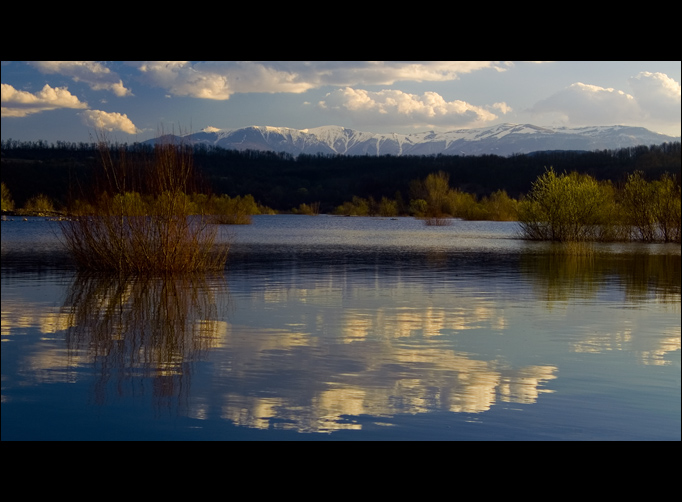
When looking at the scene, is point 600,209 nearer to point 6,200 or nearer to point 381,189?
point 6,200

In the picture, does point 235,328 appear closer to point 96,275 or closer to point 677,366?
point 677,366

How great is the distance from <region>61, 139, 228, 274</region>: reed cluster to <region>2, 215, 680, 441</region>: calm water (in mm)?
801

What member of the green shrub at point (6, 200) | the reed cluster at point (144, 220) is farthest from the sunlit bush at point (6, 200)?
the reed cluster at point (144, 220)

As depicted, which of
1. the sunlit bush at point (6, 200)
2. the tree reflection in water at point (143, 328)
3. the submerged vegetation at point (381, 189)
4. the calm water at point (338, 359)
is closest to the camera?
the calm water at point (338, 359)

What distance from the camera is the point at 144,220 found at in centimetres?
1458

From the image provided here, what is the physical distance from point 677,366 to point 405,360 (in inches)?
105

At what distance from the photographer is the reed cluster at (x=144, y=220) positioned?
14391mm

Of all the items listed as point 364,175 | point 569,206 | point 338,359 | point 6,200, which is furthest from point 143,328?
point 364,175

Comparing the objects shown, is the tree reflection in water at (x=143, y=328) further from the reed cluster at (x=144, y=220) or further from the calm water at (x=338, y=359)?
the reed cluster at (x=144, y=220)

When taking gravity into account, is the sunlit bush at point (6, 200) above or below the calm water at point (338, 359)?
above

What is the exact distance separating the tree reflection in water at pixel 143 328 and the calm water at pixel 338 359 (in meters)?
0.03

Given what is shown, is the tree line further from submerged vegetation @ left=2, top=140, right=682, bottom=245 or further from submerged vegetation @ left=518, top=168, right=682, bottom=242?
submerged vegetation @ left=518, top=168, right=682, bottom=242
